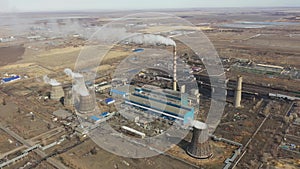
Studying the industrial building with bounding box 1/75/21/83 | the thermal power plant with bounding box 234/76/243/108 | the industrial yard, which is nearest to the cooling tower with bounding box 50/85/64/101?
the industrial yard

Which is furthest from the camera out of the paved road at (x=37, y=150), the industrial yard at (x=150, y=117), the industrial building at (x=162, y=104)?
the industrial building at (x=162, y=104)

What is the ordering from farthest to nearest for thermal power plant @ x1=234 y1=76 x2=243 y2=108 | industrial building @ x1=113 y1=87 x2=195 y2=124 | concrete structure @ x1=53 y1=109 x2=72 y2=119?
thermal power plant @ x1=234 y1=76 x2=243 y2=108 → concrete structure @ x1=53 y1=109 x2=72 y2=119 → industrial building @ x1=113 y1=87 x2=195 y2=124

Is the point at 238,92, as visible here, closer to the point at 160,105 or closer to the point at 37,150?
the point at 160,105

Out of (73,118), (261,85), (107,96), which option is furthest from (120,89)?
(261,85)

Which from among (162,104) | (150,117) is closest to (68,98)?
(150,117)

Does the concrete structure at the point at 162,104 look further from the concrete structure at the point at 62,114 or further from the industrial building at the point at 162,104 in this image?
the concrete structure at the point at 62,114

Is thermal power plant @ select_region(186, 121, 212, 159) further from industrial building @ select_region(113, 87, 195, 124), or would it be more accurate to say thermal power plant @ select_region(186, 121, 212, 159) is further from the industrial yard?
industrial building @ select_region(113, 87, 195, 124)

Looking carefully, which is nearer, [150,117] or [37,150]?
[37,150]

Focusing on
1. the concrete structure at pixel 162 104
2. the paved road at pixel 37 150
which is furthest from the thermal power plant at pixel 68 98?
the paved road at pixel 37 150
